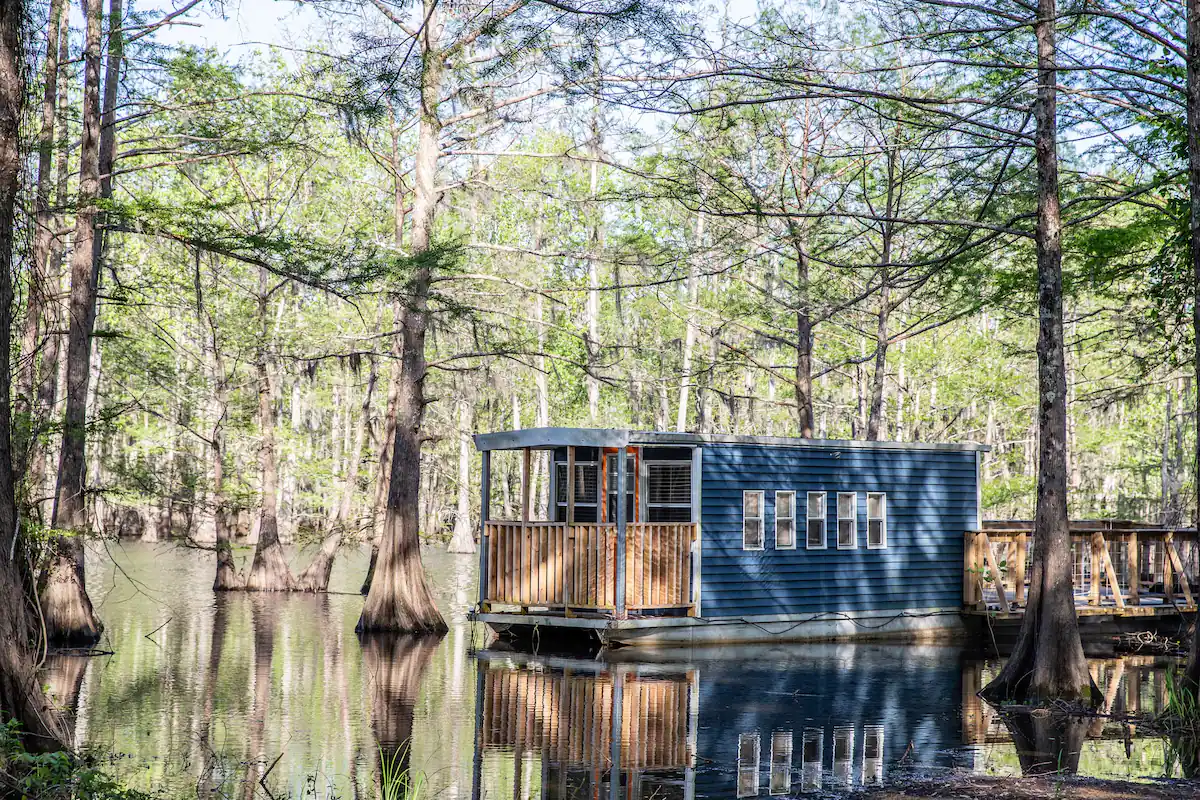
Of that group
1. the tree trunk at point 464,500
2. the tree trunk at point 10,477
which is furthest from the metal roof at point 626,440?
the tree trunk at point 464,500

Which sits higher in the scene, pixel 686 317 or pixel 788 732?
pixel 686 317

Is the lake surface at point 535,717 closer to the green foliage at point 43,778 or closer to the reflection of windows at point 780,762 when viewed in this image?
the reflection of windows at point 780,762

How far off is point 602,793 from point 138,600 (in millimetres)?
17631

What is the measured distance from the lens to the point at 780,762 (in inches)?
353

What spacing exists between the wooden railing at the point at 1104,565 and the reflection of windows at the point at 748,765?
29.5 feet

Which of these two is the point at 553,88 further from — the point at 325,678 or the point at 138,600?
the point at 138,600

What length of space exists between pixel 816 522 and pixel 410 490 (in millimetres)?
6339

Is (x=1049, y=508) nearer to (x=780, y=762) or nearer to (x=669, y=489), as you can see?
(x=780, y=762)

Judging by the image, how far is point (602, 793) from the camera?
787cm

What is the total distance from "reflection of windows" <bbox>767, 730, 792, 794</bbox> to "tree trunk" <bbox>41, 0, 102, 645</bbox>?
379 inches

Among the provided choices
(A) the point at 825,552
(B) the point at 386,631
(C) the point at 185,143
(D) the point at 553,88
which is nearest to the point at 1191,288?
(A) the point at 825,552

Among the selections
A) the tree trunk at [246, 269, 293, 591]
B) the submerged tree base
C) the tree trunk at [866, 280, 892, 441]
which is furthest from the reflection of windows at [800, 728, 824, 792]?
the tree trunk at [246, 269, 293, 591]

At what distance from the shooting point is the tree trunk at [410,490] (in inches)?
714

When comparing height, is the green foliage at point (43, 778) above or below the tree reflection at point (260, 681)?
above
